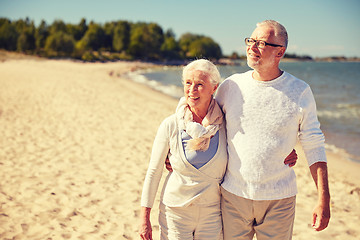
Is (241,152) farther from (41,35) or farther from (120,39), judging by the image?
(120,39)

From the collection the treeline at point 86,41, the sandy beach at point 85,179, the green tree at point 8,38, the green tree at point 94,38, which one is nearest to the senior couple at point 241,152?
the sandy beach at point 85,179

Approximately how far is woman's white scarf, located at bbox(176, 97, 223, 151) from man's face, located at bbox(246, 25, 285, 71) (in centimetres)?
41

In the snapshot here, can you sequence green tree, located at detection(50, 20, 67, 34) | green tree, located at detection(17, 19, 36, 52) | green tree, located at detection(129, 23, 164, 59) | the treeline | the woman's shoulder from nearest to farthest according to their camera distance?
the woman's shoulder → green tree, located at detection(17, 19, 36, 52) → the treeline → green tree, located at detection(50, 20, 67, 34) → green tree, located at detection(129, 23, 164, 59)

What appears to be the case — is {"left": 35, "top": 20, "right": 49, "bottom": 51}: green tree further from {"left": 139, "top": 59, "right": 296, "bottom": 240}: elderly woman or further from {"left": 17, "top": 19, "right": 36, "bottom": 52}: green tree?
{"left": 139, "top": 59, "right": 296, "bottom": 240}: elderly woman

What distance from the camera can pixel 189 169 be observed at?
2.01 m

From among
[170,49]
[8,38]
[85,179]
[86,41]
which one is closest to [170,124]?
[85,179]

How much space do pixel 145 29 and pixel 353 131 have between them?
278 ft

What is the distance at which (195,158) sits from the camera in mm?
1999

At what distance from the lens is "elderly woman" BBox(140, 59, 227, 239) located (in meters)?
2.00

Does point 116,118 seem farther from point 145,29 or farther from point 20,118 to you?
point 145,29

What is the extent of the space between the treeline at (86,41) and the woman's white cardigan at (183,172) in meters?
38.9

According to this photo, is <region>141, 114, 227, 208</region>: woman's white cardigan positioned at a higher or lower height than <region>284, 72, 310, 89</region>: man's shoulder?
lower

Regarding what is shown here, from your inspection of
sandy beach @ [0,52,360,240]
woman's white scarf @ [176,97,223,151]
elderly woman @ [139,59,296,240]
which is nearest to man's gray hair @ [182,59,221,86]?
elderly woman @ [139,59,296,240]

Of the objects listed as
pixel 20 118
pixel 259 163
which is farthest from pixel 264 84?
pixel 20 118
